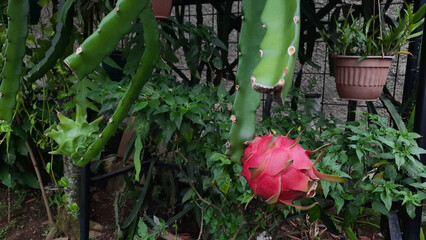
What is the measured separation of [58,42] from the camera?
673mm

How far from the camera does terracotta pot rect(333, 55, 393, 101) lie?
0.91 meters

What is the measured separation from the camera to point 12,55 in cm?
64

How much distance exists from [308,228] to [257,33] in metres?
0.93

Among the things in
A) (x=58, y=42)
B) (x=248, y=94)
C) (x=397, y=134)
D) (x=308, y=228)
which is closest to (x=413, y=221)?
(x=397, y=134)

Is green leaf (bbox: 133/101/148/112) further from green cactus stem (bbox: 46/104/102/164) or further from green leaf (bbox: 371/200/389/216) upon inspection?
green leaf (bbox: 371/200/389/216)

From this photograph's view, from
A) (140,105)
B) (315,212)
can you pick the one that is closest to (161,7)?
(140,105)

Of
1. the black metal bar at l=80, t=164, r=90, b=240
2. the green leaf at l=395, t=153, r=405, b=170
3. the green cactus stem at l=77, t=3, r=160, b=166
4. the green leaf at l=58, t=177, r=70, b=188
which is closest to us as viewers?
the green cactus stem at l=77, t=3, r=160, b=166

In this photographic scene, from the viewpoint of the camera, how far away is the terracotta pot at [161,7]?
905mm

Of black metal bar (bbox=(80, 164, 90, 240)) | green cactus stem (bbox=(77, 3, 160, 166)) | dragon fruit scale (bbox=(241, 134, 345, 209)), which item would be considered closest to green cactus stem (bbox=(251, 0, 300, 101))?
dragon fruit scale (bbox=(241, 134, 345, 209))

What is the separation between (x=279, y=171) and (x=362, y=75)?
0.58 meters

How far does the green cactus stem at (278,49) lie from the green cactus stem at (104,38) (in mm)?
188

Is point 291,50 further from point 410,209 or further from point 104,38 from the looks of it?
point 410,209

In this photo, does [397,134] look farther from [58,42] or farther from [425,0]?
[58,42]

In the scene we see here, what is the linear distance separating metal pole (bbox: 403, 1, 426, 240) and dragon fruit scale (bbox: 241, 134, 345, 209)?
0.41 m
